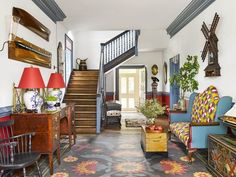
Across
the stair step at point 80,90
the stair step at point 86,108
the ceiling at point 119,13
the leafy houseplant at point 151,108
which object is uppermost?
the ceiling at point 119,13

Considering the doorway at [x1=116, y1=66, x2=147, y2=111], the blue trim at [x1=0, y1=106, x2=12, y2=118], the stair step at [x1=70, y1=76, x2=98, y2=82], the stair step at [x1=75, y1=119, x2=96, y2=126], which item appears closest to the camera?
the blue trim at [x1=0, y1=106, x2=12, y2=118]

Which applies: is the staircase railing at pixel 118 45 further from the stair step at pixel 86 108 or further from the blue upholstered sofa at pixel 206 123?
the blue upholstered sofa at pixel 206 123

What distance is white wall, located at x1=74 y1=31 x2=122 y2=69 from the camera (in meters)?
9.80

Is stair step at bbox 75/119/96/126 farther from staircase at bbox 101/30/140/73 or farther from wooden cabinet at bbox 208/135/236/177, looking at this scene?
wooden cabinet at bbox 208/135/236/177

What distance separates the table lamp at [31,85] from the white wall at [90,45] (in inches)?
253

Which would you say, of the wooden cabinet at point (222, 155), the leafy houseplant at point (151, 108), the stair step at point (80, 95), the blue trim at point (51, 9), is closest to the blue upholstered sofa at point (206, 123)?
the wooden cabinet at point (222, 155)

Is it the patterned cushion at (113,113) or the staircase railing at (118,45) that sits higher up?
the staircase railing at (118,45)

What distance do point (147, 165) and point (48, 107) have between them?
1.89 metres

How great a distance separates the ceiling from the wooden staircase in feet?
6.36

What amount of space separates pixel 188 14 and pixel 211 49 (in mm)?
1611

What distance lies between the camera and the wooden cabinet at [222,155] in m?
2.72

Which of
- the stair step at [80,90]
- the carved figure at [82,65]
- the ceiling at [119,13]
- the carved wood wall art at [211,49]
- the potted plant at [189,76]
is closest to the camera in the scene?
the carved wood wall art at [211,49]

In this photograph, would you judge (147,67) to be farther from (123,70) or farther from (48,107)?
(48,107)

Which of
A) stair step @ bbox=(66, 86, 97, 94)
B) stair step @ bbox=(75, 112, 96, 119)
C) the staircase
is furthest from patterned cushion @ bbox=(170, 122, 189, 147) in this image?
the staircase
